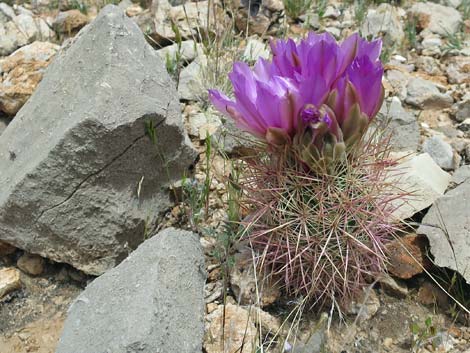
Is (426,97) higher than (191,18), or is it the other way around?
(191,18)

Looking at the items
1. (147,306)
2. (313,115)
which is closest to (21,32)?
(147,306)

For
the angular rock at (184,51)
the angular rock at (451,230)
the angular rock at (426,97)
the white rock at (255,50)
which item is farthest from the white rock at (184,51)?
the angular rock at (451,230)

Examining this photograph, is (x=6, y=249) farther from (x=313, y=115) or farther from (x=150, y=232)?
(x=313, y=115)

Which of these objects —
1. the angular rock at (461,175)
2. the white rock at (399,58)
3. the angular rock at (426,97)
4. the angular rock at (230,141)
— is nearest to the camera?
the angular rock at (461,175)

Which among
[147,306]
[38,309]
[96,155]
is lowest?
[38,309]

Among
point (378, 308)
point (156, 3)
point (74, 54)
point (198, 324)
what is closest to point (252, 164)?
point (198, 324)

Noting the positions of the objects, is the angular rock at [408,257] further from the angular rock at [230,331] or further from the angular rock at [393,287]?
the angular rock at [230,331]
